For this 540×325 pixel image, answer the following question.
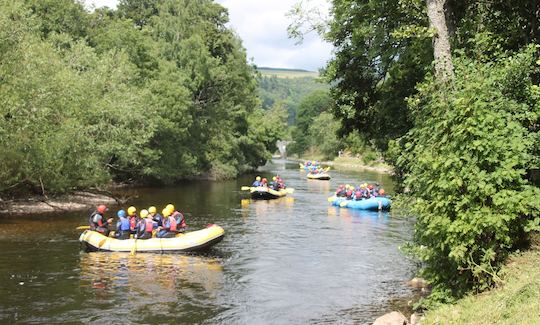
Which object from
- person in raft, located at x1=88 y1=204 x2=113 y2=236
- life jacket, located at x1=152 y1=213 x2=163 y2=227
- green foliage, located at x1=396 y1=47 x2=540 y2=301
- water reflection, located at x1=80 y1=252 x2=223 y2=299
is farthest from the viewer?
life jacket, located at x1=152 y1=213 x2=163 y2=227

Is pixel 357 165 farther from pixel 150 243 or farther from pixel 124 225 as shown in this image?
pixel 150 243

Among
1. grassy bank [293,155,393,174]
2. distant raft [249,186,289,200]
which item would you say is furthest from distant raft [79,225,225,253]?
grassy bank [293,155,393,174]

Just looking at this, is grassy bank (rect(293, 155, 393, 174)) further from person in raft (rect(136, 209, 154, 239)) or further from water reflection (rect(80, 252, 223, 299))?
water reflection (rect(80, 252, 223, 299))

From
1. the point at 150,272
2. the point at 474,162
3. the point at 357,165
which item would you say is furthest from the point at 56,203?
the point at 357,165

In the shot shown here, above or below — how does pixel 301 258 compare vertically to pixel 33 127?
below

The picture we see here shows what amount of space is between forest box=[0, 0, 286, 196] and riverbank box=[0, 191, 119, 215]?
0.66 m

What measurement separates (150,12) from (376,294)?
178 feet

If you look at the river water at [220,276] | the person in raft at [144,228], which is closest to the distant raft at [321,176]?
the river water at [220,276]

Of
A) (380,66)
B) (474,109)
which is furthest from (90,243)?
(474,109)

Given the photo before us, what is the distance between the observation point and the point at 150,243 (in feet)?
56.0

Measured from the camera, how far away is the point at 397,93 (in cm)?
1394

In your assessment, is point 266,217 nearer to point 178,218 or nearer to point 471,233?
point 178,218

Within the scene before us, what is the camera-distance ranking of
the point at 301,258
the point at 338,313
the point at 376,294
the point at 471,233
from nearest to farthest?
the point at 471,233 → the point at 338,313 → the point at 376,294 → the point at 301,258

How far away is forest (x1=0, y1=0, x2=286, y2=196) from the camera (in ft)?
71.4
